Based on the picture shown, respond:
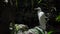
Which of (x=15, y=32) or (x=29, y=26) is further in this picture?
(x=29, y=26)

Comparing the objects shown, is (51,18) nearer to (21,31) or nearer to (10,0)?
(21,31)

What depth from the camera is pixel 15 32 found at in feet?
5.28

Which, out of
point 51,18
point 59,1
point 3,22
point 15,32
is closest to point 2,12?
point 3,22

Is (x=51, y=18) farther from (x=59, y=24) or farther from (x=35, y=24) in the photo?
(x=35, y=24)

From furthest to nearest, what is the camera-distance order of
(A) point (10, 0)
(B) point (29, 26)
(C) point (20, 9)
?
(C) point (20, 9)
(B) point (29, 26)
(A) point (10, 0)

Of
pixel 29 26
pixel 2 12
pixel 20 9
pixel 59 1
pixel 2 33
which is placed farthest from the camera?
pixel 20 9

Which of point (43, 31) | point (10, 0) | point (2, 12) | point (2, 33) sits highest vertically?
point (10, 0)

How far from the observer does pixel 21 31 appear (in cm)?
164

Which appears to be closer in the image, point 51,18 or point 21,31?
point 21,31

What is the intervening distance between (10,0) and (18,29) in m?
0.39

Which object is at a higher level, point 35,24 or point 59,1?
point 59,1

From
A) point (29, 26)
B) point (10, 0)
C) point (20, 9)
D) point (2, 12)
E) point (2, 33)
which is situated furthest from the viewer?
point (20, 9)

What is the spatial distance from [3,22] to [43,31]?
0.90 m

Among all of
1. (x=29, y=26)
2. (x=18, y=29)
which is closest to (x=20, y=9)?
(x=29, y=26)
